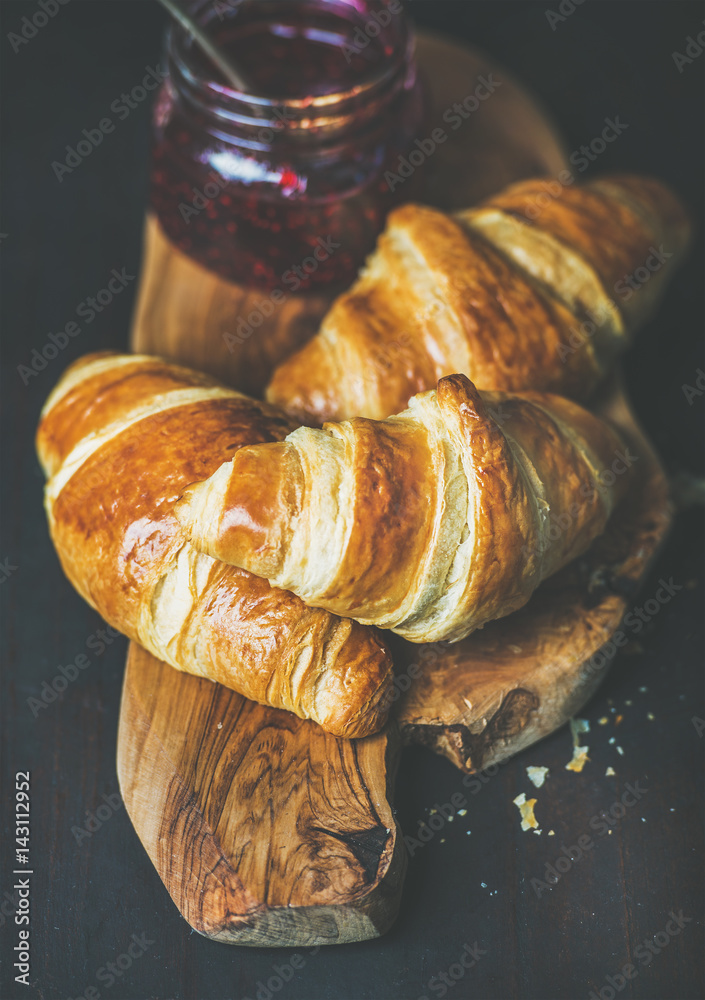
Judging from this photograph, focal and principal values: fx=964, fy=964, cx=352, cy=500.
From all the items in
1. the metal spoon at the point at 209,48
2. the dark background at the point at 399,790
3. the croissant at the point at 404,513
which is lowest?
the dark background at the point at 399,790

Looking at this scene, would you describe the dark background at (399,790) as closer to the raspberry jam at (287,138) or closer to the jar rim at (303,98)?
the raspberry jam at (287,138)

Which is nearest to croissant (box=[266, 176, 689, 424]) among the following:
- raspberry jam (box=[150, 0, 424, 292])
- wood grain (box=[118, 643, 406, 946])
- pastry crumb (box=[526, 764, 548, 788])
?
raspberry jam (box=[150, 0, 424, 292])

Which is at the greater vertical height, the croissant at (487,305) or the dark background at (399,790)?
the croissant at (487,305)

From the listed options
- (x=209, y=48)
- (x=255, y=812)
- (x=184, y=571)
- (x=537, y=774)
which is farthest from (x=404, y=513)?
(x=209, y=48)

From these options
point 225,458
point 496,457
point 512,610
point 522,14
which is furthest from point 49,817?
point 522,14

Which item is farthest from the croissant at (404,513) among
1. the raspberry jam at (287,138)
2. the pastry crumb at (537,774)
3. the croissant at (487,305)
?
the raspberry jam at (287,138)

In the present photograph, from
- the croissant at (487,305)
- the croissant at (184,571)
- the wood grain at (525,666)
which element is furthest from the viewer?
the croissant at (487,305)
